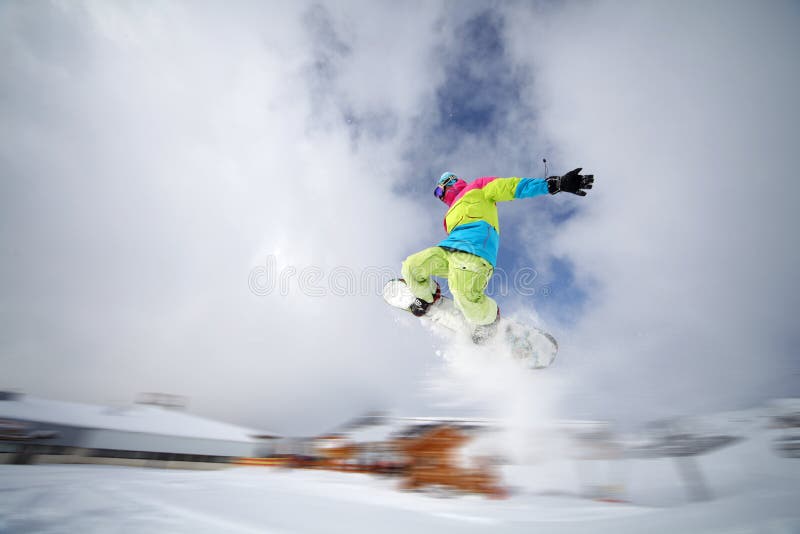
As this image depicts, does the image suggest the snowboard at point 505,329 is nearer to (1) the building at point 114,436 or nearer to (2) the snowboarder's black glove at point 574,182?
(2) the snowboarder's black glove at point 574,182

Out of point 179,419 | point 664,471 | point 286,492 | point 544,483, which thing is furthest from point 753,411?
point 179,419

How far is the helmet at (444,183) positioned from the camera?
539cm

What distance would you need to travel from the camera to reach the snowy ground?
4.69 ft

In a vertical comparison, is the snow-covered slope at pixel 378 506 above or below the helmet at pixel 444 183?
below

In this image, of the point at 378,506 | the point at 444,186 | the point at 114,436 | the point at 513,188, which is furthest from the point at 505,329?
the point at 114,436

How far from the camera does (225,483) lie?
228 centimetres

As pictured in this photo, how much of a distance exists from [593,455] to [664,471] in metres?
0.61

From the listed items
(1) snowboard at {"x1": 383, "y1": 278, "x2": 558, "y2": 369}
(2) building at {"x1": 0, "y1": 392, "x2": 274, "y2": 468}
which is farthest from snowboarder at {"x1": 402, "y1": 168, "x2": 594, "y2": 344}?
(2) building at {"x1": 0, "y1": 392, "x2": 274, "y2": 468}

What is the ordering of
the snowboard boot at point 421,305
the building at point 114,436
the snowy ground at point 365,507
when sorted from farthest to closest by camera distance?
the building at point 114,436 → the snowboard boot at point 421,305 → the snowy ground at point 365,507

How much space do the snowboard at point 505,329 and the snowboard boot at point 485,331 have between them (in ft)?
0.28

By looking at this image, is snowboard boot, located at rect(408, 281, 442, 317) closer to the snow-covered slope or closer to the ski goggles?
the ski goggles

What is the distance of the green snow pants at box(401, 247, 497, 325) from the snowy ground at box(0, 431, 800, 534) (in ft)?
8.18

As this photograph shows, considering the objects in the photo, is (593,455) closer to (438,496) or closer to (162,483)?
(438,496)

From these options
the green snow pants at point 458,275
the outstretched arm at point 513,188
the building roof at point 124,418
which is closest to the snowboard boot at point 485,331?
the green snow pants at point 458,275
